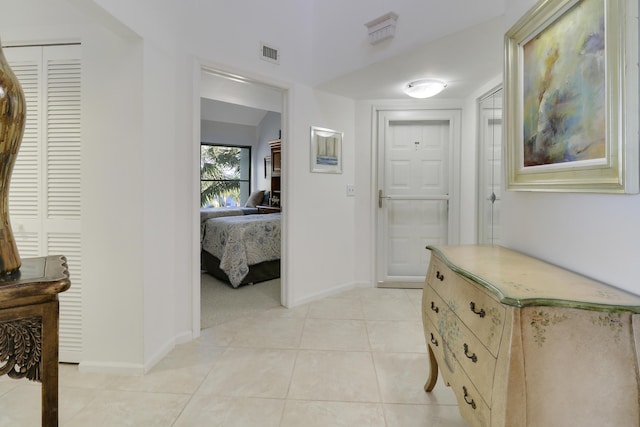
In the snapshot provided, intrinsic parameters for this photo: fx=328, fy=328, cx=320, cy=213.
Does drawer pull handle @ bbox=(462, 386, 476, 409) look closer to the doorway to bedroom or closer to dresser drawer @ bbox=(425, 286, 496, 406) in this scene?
dresser drawer @ bbox=(425, 286, 496, 406)

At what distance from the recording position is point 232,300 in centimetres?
327

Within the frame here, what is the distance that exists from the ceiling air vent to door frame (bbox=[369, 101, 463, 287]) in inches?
48.3

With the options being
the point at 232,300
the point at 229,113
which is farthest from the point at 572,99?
the point at 229,113

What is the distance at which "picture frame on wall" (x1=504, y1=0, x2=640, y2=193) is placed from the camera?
1000mm

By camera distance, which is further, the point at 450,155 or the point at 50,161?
the point at 450,155

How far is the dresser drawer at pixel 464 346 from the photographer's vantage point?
1.01m

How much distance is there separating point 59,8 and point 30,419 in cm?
219

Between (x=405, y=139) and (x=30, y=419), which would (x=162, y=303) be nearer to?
(x=30, y=419)

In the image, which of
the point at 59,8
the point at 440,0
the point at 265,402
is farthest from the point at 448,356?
the point at 59,8

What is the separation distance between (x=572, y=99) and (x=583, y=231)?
19.6 inches

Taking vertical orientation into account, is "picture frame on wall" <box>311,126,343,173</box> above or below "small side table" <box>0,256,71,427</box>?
above

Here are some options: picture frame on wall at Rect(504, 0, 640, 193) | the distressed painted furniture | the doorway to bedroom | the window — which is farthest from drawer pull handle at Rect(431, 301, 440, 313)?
the window

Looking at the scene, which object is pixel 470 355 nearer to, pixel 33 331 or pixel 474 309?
pixel 474 309

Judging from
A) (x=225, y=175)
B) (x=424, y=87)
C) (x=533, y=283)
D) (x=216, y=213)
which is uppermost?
(x=424, y=87)
